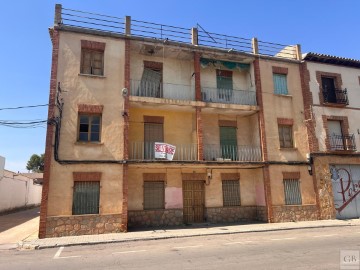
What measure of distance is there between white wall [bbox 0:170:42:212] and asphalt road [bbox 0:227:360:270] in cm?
1562

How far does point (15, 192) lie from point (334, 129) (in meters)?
27.2

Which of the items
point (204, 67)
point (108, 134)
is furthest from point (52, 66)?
point (204, 67)

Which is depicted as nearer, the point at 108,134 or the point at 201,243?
the point at 201,243

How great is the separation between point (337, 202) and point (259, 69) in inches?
378

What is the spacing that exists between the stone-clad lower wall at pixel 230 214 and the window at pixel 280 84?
7537 mm

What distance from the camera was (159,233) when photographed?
43.3 feet

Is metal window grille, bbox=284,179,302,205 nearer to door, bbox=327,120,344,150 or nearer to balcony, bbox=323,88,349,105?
door, bbox=327,120,344,150

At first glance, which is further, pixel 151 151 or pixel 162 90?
pixel 162 90

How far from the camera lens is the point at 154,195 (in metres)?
15.8

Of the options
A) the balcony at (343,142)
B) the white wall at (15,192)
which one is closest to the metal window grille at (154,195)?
the balcony at (343,142)

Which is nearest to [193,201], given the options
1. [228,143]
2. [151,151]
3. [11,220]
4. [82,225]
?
[151,151]

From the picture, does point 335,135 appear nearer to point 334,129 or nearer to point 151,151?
point 334,129

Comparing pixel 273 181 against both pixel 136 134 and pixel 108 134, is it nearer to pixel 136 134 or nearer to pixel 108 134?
pixel 136 134

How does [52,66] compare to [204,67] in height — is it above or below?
below
